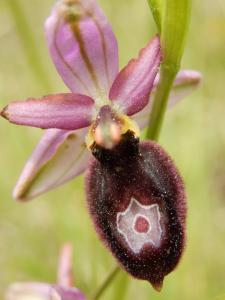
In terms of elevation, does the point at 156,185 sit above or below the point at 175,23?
below

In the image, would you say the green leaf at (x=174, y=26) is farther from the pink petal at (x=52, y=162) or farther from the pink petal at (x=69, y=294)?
the pink petal at (x=69, y=294)

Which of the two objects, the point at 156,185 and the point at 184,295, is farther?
the point at 184,295

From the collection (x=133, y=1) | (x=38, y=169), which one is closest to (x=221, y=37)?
(x=133, y=1)

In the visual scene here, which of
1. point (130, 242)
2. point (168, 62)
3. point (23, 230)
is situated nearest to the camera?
point (130, 242)

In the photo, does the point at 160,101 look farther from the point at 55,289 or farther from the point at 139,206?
the point at 55,289

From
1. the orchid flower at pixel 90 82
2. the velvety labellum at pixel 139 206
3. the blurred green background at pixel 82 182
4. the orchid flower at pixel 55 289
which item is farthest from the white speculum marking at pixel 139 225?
the blurred green background at pixel 82 182

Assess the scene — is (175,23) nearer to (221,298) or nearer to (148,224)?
(148,224)

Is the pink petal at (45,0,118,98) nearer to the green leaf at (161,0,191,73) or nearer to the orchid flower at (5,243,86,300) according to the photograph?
the green leaf at (161,0,191,73)

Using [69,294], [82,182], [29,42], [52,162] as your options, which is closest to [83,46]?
[52,162]
